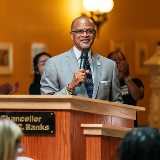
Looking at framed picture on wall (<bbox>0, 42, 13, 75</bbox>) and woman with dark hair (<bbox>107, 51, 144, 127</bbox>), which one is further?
framed picture on wall (<bbox>0, 42, 13, 75</bbox>)

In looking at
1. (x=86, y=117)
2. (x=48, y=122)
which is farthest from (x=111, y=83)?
(x=48, y=122)

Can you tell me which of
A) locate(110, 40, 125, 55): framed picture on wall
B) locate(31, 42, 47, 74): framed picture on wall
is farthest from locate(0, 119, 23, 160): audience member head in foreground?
locate(110, 40, 125, 55): framed picture on wall

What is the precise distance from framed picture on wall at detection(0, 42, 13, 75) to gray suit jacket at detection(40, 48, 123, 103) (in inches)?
144

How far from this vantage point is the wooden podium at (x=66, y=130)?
7.50ft

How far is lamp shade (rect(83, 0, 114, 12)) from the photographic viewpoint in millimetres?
6516

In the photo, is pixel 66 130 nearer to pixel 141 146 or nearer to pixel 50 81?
pixel 50 81

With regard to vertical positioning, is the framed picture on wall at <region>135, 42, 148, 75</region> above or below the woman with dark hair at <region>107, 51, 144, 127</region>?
above

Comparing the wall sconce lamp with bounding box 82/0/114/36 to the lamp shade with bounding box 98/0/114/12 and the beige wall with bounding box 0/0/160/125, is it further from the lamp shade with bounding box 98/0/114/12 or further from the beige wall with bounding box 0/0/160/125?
the beige wall with bounding box 0/0/160/125

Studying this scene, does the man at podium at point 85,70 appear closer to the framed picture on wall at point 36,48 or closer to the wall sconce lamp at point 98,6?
the wall sconce lamp at point 98,6

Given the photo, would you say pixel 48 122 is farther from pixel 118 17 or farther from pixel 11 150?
pixel 118 17

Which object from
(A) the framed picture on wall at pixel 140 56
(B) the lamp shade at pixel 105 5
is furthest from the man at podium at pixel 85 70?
(A) the framed picture on wall at pixel 140 56

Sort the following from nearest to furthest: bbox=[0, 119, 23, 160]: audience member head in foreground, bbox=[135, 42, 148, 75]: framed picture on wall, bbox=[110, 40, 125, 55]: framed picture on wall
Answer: bbox=[0, 119, 23, 160]: audience member head in foreground < bbox=[110, 40, 125, 55]: framed picture on wall < bbox=[135, 42, 148, 75]: framed picture on wall

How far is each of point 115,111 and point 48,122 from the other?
610mm

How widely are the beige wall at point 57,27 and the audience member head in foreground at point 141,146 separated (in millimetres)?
5232
